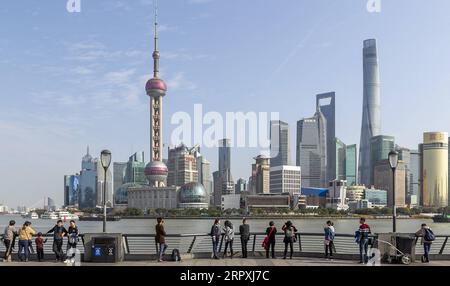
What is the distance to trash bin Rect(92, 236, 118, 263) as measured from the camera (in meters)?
21.1

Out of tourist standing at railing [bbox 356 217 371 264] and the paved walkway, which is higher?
tourist standing at railing [bbox 356 217 371 264]

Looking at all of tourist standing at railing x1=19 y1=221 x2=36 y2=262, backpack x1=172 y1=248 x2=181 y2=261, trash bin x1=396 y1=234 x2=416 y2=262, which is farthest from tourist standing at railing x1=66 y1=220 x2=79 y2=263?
trash bin x1=396 y1=234 x2=416 y2=262

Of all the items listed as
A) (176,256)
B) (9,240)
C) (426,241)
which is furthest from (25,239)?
(426,241)

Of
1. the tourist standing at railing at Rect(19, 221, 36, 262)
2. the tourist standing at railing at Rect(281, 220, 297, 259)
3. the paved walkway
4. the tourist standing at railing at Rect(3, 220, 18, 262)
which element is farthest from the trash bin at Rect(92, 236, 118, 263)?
the tourist standing at railing at Rect(281, 220, 297, 259)

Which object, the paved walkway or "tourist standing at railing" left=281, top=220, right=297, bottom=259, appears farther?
"tourist standing at railing" left=281, top=220, right=297, bottom=259

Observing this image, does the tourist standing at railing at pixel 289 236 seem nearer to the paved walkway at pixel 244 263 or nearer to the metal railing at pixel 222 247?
the paved walkway at pixel 244 263

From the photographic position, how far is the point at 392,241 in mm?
21531

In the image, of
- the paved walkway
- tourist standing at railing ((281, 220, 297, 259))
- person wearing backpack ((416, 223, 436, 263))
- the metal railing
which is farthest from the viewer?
the metal railing

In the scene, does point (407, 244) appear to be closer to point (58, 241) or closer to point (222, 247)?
point (222, 247)

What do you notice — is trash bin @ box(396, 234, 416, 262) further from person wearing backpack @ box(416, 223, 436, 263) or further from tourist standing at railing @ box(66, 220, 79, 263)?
tourist standing at railing @ box(66, 220, 79, 263)

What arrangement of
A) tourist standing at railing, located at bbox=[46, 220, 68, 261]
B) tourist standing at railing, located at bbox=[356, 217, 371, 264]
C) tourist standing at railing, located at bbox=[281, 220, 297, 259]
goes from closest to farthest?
tourist standing at railing, located at bbox=[356, 217, 371, 264]
tourist standing at railing, located at bbox=[46, 220, 68, 261]
tourist standing at railing, located at bbox=[281, 220, 297, 259]
